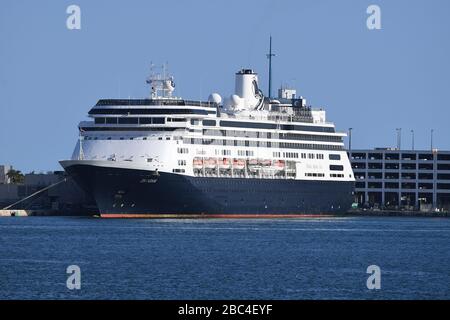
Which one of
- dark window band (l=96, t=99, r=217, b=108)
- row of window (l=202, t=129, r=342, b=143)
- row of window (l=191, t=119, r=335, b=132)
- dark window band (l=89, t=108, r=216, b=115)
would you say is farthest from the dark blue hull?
dark window band (l=96, t=99, r=217, b=108)

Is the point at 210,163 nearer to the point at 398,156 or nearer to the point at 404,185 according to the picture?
the point at 398,156

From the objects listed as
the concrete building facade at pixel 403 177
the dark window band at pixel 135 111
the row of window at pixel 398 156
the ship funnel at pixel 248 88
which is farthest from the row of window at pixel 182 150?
the row of window at pixel 398 156

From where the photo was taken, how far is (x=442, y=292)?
171 feet

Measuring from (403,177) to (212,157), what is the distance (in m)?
52.9

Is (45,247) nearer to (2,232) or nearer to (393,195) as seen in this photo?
(2,232)

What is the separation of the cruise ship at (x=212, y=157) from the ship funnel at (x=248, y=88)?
3.4 inches

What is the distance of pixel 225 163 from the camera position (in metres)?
114

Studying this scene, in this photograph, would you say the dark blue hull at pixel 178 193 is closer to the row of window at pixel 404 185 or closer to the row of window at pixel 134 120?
the row of window at pixel 134 120

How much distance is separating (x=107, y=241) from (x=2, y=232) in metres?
13.4

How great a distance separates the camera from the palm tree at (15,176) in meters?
145

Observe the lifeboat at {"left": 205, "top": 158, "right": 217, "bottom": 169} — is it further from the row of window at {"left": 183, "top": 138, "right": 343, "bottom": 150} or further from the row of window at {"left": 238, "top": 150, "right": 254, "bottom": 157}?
the row of window at {"left": 238, "top": 150, "right": 254, "bottom": 157}

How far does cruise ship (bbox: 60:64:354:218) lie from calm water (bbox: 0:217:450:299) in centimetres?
465

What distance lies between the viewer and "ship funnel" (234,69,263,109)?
123 m

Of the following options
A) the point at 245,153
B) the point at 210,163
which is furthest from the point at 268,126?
the point at 210,163
